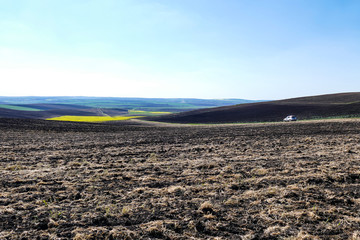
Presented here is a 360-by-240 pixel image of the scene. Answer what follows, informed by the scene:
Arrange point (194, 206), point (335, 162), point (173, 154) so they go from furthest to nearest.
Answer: point (173, 154) < point (335, 162) < point (194, 206)

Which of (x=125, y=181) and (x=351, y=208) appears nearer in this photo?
(x=351, y=208)

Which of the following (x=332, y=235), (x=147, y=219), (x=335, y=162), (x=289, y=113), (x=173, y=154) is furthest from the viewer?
(x=289, y=113)

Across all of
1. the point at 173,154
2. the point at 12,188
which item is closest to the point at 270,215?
the point at 12,188

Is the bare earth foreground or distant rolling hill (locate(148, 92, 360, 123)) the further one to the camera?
distant rolling hill (locate(148, 92, 360, 123))

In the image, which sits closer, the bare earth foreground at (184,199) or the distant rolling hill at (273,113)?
the bare earth foreground at (184,199)

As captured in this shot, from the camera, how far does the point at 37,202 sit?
6.57 metres

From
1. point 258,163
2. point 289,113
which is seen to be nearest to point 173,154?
point 258,163

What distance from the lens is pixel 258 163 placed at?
11.0 m

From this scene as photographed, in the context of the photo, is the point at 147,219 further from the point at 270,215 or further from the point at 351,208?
the point at 351,208

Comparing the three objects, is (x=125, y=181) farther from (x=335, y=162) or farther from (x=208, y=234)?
(x=335, y=162)

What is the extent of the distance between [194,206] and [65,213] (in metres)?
3.22

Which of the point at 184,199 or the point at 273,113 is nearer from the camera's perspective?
the point at 184,199

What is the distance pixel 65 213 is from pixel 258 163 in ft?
26.7

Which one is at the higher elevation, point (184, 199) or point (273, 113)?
point (273, 113)
